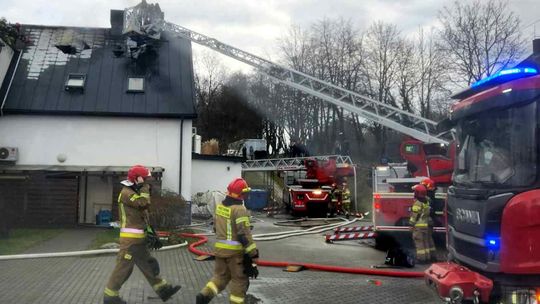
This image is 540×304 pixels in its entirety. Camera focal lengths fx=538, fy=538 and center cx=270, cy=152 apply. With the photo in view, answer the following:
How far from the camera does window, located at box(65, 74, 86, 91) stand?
1998 cm

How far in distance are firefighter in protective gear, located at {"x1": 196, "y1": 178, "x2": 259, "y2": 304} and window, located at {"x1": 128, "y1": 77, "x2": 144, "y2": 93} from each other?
1467cm

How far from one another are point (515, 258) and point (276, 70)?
18.3 metres

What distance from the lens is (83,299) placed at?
7379mm

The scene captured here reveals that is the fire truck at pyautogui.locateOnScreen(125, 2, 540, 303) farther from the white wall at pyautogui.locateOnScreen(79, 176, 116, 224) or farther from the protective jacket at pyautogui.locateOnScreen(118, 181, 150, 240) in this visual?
the white wall at pyautogui.locateOnScreen(79, 176, 116, 224)

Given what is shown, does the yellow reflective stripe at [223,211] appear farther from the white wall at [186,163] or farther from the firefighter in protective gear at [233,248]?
the white wall at [186,163]

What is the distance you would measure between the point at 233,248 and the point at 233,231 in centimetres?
20

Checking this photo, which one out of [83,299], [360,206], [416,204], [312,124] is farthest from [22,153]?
[312,124]

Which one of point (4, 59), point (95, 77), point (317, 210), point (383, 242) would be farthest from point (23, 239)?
point (317, 210)

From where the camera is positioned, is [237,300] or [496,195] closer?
[496,195]

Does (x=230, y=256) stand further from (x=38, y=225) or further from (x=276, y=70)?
(x=276, y=70)

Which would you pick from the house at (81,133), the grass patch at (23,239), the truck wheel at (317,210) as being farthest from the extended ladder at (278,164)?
the grass patch at (23,239)

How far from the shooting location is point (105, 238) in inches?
558

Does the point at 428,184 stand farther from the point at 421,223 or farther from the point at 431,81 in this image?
the point at 431,81

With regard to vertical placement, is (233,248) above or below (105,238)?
above
